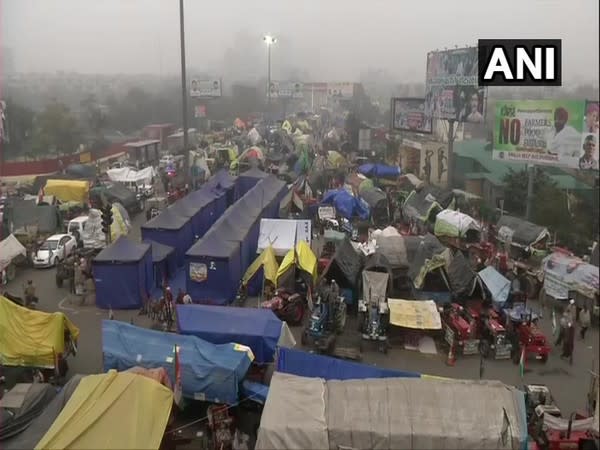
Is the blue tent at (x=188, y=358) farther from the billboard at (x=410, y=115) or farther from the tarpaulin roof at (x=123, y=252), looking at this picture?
the billboard at (x=410, y=115)

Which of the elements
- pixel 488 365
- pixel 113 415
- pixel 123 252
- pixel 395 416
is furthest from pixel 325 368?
pixel 123 252

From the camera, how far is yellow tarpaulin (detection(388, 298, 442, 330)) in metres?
9.96

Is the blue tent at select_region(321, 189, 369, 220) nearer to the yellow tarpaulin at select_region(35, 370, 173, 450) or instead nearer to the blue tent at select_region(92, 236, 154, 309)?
the blue tent at select_region(92, 236, 154, 309)

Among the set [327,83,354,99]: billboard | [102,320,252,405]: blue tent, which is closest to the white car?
[102,320,252,405]: blue tent

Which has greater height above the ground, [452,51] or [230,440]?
[452,51]

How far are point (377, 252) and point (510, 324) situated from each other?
159 inches

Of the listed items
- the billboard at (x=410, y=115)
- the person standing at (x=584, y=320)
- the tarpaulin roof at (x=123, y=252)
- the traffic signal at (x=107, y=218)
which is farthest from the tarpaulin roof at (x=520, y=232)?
the billboard at (x=410, y=115)

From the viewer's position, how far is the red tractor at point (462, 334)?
9883mm

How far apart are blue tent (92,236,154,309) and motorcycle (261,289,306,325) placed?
272 centimetres

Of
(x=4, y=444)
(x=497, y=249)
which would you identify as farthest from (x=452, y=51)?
(x=4, y=444)

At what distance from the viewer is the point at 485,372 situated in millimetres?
9438

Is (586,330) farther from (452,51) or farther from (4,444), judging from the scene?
(452,51)

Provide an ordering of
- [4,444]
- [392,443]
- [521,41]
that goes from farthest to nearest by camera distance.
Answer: [521,41]
[4,444]
[392,443]

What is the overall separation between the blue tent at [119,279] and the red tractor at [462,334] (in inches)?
237
